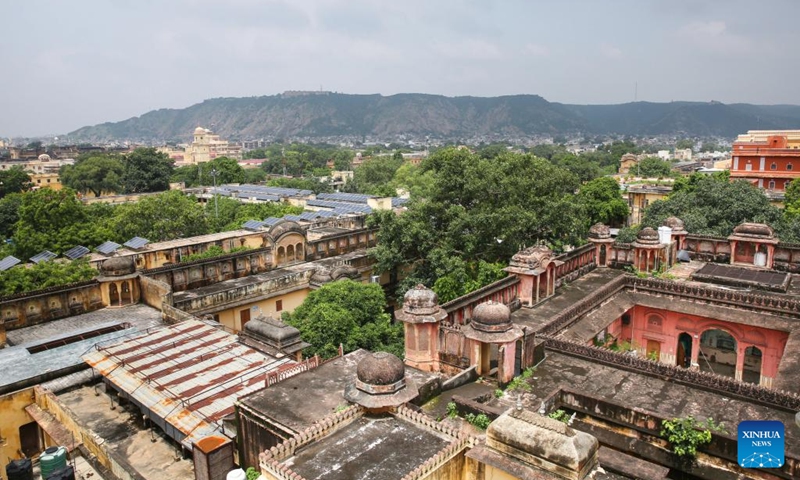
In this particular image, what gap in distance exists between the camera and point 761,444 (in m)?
9.66

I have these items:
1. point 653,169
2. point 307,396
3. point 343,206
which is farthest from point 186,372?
point 653,169

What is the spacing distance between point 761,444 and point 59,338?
67.9 feet

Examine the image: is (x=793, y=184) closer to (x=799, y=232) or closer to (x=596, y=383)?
(x=799, y=232)

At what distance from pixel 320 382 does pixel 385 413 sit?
8.57 ft

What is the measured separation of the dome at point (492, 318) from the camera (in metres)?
14.5

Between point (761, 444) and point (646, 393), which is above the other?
point (761, 444)

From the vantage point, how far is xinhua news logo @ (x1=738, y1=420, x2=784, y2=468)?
9.51m

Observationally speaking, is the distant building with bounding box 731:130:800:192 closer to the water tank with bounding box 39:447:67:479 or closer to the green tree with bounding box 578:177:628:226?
the green tree with bounding box 578:177:628:226

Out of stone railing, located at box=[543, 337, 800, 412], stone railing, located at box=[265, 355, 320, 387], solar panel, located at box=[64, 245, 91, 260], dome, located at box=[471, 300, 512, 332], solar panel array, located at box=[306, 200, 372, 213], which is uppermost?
dome, located at box=[471, 300, 512, 332]

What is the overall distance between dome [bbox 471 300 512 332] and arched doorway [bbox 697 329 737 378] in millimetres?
18647

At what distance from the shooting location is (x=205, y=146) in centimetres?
15075

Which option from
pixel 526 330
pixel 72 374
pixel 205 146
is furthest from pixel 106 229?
pixel 205 146

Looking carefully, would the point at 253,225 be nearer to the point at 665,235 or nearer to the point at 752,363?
the point at 665,235

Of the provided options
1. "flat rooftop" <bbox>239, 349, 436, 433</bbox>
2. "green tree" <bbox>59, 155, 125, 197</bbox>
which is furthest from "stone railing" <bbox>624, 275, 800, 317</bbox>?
"green tree" <bbox>59, 155, 125, 197</bbox>
